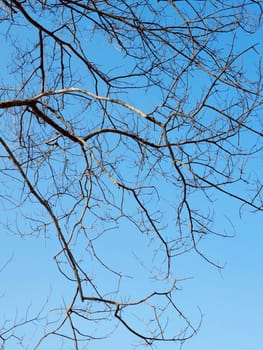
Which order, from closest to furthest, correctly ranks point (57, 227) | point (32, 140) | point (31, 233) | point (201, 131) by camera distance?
point (57, 227)
point (201, 131)
point (31, 233)
point (32, 140)

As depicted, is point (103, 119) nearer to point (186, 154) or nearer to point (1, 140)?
point (186, 154)

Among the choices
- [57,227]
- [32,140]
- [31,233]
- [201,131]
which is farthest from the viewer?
[32,140]

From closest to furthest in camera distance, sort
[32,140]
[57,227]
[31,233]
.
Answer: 1. [57,227]
2. [31,233]
3. [32,140]

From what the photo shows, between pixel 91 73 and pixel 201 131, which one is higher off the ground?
pixel 91 73

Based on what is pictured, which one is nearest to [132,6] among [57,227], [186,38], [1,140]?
[186,38]

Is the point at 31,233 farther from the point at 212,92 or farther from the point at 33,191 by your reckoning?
the point at 212,92

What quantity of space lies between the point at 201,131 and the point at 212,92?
24 centimetres

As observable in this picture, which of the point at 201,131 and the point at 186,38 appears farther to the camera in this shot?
the point at 186,38

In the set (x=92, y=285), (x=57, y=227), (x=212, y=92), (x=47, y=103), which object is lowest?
(x=92, y=285)

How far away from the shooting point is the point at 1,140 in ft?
10.9

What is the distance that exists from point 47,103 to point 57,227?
100cm

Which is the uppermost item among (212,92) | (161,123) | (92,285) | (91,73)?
(91,73)

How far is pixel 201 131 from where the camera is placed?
360 cm

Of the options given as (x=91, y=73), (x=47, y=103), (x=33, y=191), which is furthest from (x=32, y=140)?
(x=33, y=191)
